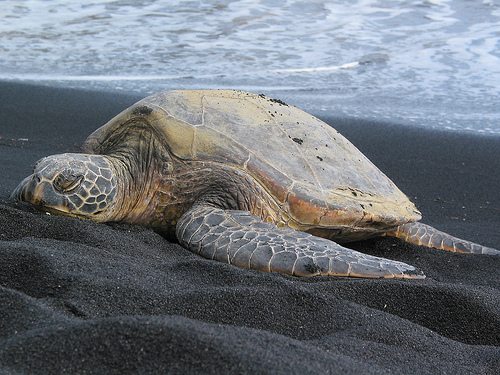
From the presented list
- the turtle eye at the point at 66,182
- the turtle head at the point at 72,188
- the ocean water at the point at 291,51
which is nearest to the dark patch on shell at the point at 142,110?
the turtle head at the point at 72,188

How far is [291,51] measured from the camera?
9.05 meters

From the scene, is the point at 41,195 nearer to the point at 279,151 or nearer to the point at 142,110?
the point at 142,110

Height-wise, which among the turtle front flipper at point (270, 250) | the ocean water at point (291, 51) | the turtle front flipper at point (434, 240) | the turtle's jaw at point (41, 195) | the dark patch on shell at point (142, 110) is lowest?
the ocean water at point (291, 51)

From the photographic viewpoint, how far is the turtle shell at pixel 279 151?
11.7 ft

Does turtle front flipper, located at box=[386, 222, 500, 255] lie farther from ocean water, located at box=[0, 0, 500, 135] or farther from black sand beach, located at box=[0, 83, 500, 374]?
ocean water, located at box=[0, 0, 500, 135]

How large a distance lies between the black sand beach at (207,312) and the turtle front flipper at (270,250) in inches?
3.8

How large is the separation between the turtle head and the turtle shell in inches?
15.5

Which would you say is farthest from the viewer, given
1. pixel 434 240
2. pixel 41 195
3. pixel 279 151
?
pixel 434 240

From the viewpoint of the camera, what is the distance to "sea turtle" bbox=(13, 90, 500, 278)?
323 cm

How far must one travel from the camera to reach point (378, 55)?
8867mm

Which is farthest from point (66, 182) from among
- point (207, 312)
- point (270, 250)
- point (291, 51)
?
point (291, 51)

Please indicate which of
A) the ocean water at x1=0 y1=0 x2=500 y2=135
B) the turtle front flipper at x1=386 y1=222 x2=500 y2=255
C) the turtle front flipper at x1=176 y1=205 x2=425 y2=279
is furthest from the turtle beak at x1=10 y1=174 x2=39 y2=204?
the ocean water at x1=0 y1=0 x2=500 y2=135

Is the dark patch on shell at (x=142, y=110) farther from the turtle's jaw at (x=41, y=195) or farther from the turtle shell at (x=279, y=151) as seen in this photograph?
the turtle's jaw at (x=41, y=195)

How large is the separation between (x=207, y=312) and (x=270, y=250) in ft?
3.18
